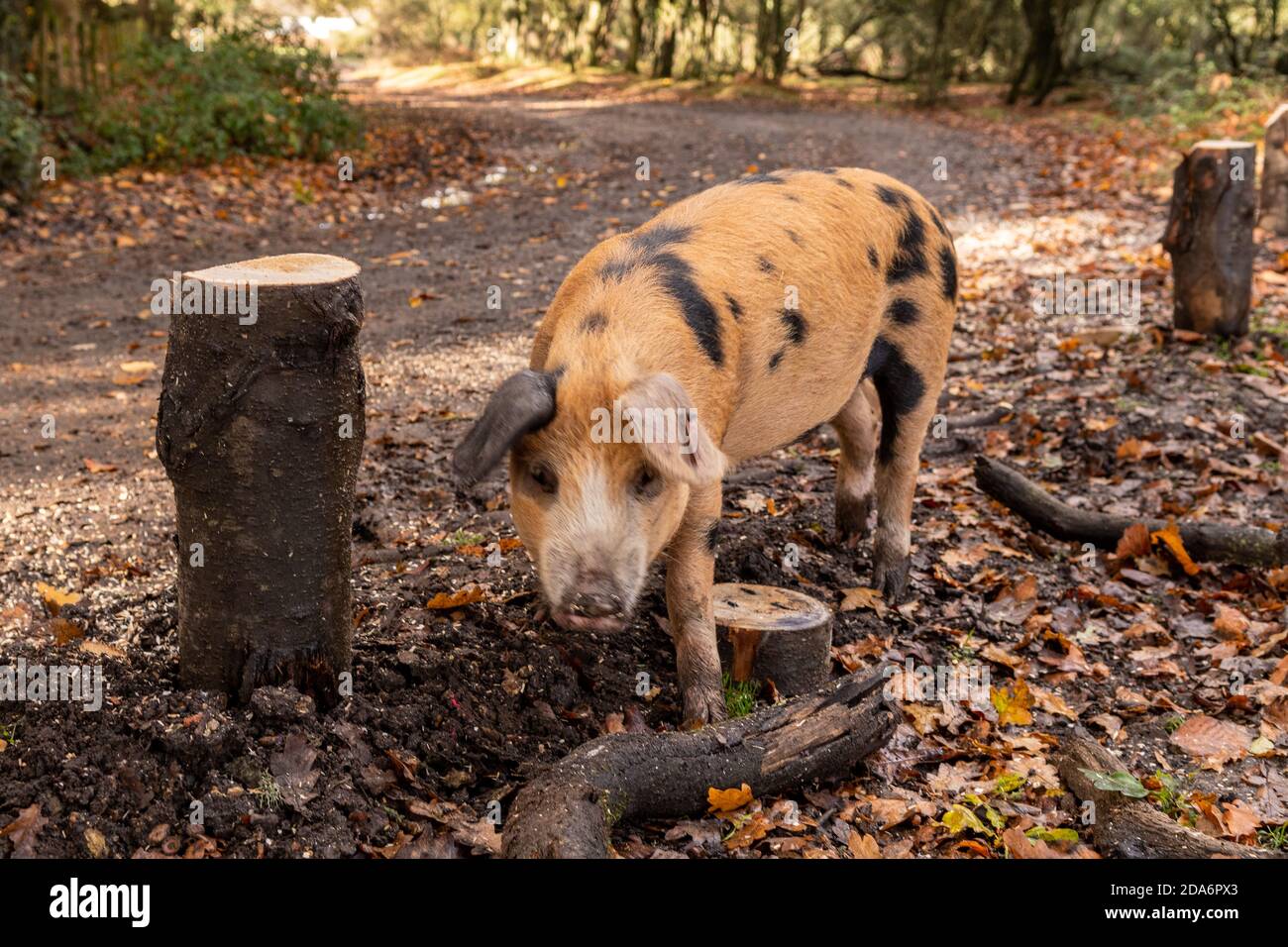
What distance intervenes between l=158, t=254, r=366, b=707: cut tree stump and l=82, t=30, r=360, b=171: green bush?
1196 centimetres

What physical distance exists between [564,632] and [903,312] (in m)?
2.05

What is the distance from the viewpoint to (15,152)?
12.0m

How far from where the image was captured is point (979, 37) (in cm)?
2777

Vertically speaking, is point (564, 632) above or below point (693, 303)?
below

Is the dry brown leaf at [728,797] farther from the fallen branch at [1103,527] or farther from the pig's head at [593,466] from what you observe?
the fallen branch at [1103,527]

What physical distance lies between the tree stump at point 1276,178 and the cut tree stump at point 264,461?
10252 mm

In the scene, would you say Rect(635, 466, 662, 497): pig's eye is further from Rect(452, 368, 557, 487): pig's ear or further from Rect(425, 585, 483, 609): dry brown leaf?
Rect(425, 585, 483, 609): dry brown leaf

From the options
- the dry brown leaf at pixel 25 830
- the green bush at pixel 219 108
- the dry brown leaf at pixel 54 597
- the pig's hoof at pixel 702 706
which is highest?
the green bush at pixel 219 108

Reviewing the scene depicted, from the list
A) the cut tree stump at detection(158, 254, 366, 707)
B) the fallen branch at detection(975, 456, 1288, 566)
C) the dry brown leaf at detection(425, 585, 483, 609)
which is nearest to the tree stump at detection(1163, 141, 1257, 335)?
the fallen branch at detection(975, 456, 1288, 566)

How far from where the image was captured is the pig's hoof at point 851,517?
5.90 m

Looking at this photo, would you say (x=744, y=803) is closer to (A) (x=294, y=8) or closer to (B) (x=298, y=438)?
(B) (x=298, y=438)

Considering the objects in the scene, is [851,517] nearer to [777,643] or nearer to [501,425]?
[777,643]

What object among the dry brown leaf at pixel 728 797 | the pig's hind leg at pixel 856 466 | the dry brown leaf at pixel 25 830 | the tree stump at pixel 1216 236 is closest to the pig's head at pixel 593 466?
the dry brown leaf at pixel 728 797

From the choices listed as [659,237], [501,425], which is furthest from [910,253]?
[501,425]
